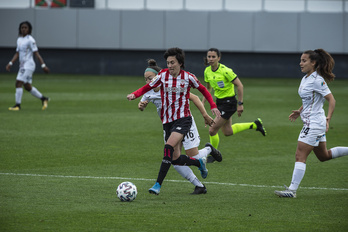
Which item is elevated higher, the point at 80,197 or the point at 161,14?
the point at 161,14

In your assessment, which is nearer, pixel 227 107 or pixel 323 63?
pixel 323 63

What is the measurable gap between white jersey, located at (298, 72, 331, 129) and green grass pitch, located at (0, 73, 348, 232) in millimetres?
1006

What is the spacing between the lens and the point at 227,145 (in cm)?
1338

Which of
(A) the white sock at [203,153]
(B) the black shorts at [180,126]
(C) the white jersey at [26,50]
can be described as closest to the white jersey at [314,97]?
(B) the black shorts at [180,126]

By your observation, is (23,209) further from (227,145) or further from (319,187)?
(227,145)

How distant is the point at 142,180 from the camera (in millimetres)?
9172

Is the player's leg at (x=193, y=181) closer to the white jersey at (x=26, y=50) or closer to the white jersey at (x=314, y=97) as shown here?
the white jersey at (x=314, y=97)

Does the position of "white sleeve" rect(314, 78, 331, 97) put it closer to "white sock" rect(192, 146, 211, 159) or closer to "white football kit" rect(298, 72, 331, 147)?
"white football kit" rect(298, 72, 331, 147)

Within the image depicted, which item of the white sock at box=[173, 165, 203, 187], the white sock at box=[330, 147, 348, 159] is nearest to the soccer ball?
the white sock at box=[173, 165, 203, 187]

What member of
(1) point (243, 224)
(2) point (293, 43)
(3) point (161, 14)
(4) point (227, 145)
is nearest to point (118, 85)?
(3) point (161, 14)

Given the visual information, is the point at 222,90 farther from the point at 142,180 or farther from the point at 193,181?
the point at 193,181

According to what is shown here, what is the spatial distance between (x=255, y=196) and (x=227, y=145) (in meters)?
5.32

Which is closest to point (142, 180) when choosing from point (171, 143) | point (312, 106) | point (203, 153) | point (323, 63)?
point (203, 153)

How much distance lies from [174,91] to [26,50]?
12142 millimetres
